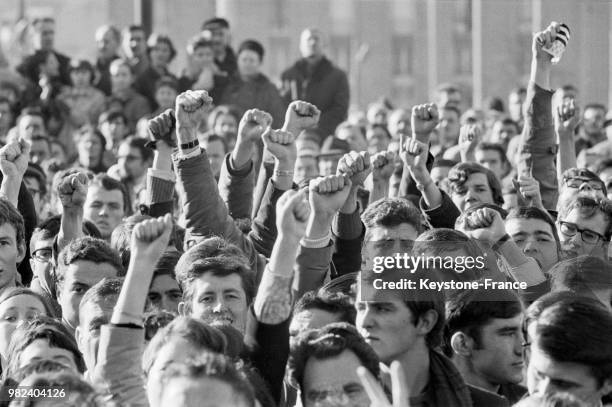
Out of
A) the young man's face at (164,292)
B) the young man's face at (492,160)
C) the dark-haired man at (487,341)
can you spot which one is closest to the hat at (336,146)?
the young man's face at (492,160)

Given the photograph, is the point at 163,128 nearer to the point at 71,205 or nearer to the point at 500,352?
the point at 71,205

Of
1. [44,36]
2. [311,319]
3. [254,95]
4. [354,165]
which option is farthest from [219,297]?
[44,36]

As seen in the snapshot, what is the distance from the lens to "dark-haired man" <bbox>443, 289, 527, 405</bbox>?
6.62 meters

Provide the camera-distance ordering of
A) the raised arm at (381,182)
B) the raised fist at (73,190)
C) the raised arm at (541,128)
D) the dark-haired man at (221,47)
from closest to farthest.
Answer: the raised fist at (73,190), the raised arm at (541,128), the raised arm at (381,182), the dark-haired man at (221,47)

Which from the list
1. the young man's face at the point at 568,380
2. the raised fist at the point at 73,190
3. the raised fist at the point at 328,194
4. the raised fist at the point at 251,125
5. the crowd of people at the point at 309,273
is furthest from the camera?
the raised fist at the point at 251,125

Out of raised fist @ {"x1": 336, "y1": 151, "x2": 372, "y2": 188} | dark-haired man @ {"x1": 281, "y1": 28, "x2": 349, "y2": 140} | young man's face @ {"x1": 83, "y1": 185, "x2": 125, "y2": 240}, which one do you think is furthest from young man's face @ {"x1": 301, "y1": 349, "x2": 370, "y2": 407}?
dark-haired man @ {"x1": 281, "y1": 28, "x2": 349, "y2": 140}

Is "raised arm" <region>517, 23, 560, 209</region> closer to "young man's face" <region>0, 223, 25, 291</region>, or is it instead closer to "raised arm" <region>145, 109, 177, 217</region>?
"raised arm" <region>145, 109, 177, 217</region>

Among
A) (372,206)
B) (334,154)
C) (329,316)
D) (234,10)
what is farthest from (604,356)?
(234,10)

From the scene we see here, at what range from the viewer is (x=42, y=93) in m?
16.1

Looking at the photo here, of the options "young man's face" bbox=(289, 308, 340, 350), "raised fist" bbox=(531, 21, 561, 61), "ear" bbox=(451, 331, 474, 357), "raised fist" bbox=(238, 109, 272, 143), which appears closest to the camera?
"young man's face" bbox=(289, 308, 340, 350)

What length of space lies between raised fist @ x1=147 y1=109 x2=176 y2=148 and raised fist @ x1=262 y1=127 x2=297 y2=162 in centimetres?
54

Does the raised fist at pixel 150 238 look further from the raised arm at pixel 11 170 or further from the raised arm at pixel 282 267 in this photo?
the raised arm at pixel 11 170

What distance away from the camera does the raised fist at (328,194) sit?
269 inches

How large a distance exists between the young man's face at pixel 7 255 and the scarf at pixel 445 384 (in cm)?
292
